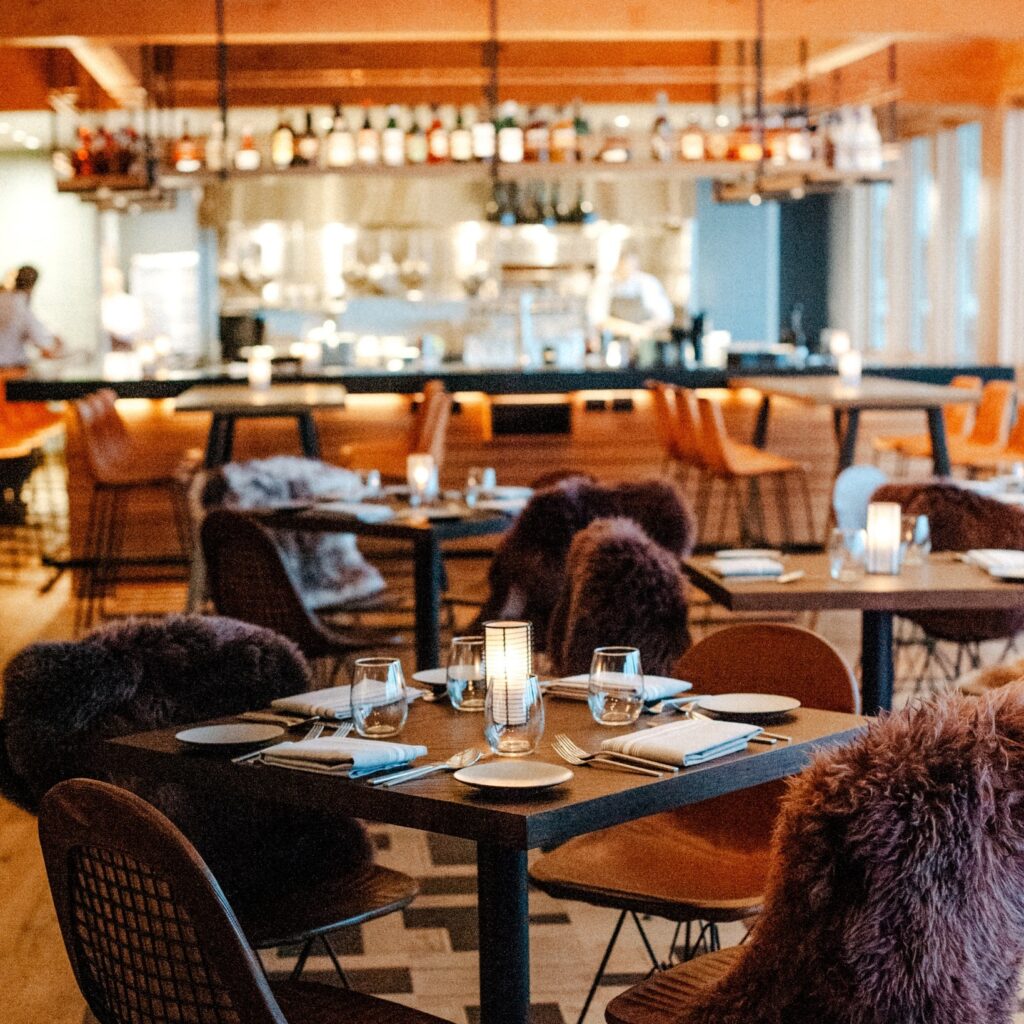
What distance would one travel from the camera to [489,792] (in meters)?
2.03

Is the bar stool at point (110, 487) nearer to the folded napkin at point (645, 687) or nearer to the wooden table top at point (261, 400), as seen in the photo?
the wooden table top at point (261, 400)

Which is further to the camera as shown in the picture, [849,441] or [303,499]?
[849,441]

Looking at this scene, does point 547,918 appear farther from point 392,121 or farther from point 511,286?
point 511,286

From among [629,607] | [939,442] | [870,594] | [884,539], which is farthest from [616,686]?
[939,442]

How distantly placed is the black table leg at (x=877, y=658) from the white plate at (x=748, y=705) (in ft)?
4.77

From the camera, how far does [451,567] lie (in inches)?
346

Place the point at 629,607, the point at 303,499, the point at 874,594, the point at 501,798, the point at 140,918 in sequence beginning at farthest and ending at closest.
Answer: the point at 303,499 < the point at 874,594 < the point at 629,607 < the point at 501,798 < the point at 140,918

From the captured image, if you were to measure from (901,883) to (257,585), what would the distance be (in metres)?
3.29

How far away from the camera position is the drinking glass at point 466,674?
8.11 feet

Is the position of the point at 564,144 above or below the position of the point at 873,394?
above

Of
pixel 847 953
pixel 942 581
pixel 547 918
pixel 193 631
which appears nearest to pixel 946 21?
pixel 942 581

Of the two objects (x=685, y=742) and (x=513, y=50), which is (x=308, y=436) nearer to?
(x=513, y=50)

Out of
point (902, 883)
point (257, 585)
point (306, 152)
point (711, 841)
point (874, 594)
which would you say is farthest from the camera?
point (306, 152)

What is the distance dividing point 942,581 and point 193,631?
1926 mm
